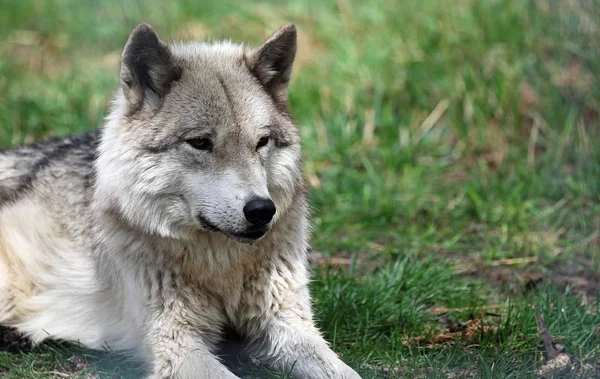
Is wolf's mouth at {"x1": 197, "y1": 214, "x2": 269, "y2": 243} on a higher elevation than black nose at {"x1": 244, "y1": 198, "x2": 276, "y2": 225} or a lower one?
lower

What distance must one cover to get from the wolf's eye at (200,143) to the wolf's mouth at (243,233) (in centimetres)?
34

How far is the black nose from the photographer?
4.06 meters

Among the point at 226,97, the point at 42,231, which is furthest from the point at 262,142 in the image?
the point at 42,231

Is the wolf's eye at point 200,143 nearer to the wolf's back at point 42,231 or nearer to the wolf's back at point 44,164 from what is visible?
the wolf's back at point 42,231

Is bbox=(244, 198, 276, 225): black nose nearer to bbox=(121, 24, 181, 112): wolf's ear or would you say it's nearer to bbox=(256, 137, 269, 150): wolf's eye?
bbox=(256, 137, 269, 150): wolf's eye

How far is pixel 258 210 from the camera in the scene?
A: 4066 mm

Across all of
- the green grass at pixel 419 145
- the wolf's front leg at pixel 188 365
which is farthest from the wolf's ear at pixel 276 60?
the wolf's front leg at pixel 188 365

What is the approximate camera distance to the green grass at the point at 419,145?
4996 mm

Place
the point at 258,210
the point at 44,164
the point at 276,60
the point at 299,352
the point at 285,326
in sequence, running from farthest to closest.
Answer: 1. the point at 44,164
2. the point at 276,60
3. the point at 285,326
4. the point at 299,352
5. the point at 258,210

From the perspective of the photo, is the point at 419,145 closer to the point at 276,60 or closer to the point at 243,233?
the point at 276,60

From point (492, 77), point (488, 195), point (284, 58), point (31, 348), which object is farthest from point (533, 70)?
point (31, 348)

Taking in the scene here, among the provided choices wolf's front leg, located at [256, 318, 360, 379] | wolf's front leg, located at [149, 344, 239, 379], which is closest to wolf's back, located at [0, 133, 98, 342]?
wolf's front leg, located at [149, 344, 239, 379]

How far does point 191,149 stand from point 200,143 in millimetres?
57

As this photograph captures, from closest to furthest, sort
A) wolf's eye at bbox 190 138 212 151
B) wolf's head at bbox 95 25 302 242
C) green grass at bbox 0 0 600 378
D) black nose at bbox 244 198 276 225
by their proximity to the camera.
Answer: black nose at bbox 244 198 276 225, wolf's head at bbox 95 25 302 242, wolf's eye at bbox 190 138 212 151, green grass at bbox 0 0 600 378
